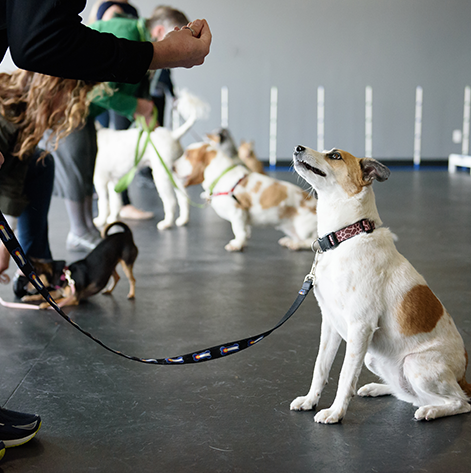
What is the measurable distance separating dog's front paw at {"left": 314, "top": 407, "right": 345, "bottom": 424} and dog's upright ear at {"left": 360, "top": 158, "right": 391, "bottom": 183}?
69 centimetres

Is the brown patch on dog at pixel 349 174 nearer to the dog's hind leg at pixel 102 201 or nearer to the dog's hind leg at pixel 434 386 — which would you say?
the dog's hind leg at pixel 434 386

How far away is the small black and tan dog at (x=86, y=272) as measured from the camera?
2791 millimetres

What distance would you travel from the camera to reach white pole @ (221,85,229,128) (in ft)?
36.8

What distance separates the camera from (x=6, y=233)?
145 centimetres

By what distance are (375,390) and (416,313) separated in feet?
1.21

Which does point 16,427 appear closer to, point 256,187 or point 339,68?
point 256,187

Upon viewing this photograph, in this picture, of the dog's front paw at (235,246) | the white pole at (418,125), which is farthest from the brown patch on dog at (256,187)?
the white pole at (418,125)

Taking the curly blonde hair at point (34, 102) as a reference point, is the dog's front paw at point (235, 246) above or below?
below

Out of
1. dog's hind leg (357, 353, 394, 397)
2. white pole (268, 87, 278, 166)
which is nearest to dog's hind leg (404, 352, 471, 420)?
dog's hind leg (357, 353, 394, 397)

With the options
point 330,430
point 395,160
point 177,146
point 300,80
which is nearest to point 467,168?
point 395,160

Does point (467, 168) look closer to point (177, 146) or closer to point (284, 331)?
point (177, 146)

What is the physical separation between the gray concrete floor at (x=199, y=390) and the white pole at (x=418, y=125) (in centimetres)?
864

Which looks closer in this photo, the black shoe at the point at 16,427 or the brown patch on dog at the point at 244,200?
the black shoe at the point at 16,427

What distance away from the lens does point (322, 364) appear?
1.73m
